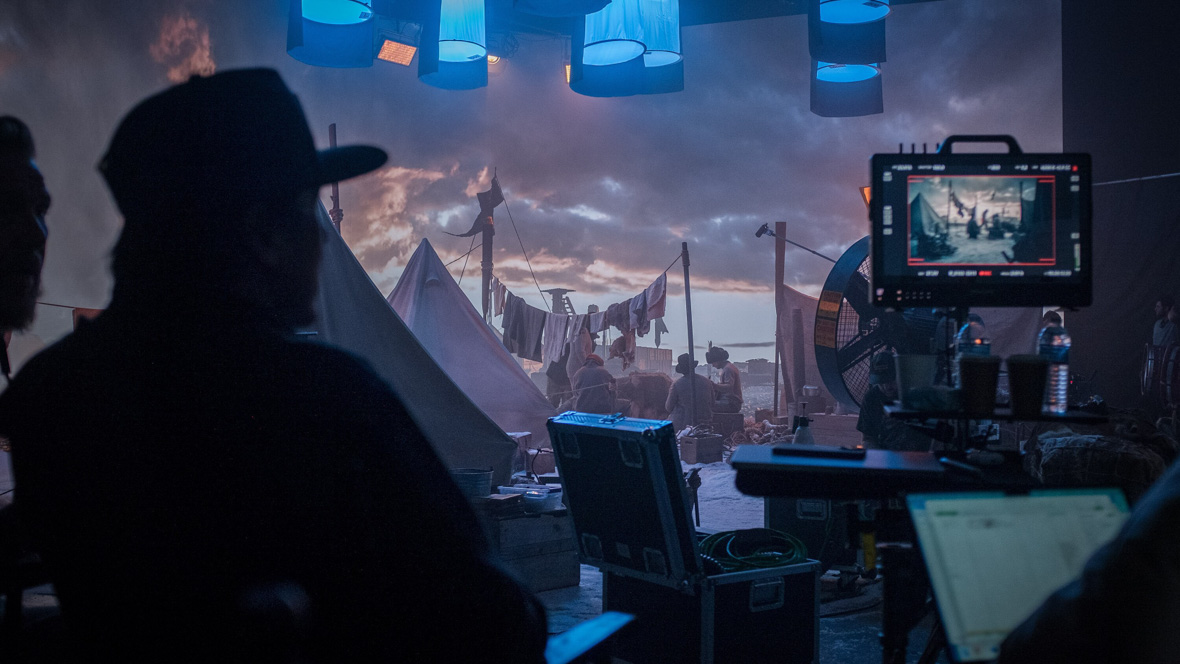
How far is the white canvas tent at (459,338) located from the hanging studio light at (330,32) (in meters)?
3.12

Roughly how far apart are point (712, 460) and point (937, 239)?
8.53 meters

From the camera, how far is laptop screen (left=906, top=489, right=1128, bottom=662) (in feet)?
3.35

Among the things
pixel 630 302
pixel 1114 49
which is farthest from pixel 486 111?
pixel 1114 49

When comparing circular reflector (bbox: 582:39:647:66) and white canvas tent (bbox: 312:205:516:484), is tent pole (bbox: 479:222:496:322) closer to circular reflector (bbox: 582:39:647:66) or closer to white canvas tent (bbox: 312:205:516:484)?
white canvas tent (bbox: 312:205:516:484)

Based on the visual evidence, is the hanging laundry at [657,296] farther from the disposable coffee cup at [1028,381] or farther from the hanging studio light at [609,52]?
the disposable coffee cup at [1028,381]

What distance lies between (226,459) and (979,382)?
1.58 metres

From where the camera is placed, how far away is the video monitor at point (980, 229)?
5.99ft

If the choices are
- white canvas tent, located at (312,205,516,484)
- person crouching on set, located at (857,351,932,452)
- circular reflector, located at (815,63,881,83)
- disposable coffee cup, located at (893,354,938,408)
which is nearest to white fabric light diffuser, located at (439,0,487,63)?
white canvas tent, located at (312,205,516,484)

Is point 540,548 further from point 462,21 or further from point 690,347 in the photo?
point 690,347

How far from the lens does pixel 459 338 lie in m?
8.65

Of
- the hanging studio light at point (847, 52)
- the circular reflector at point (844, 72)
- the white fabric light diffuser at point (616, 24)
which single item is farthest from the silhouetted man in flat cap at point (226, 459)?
the circular reflector at point (844, 72)

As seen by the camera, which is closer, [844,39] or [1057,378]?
[1057,378]

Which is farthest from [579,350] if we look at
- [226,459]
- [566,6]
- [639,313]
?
[226,459]

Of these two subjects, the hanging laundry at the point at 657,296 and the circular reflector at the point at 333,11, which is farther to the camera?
the hanging laundry at the point at 657,296
